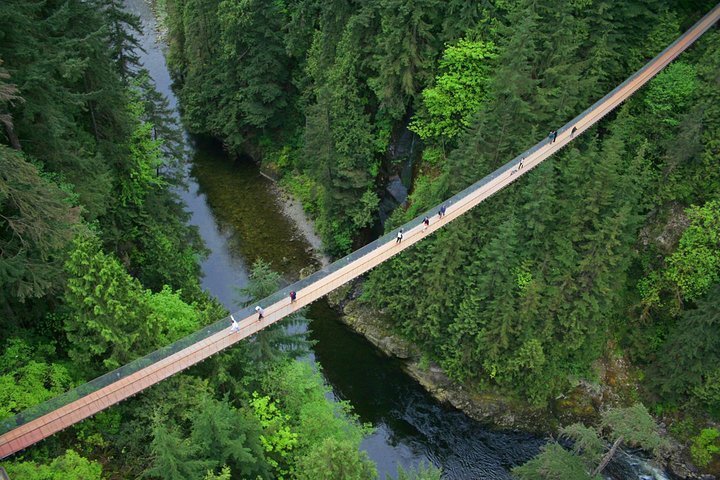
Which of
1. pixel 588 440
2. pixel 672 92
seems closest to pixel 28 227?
pixel 588 440

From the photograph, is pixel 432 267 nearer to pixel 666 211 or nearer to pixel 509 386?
pixel 509 386

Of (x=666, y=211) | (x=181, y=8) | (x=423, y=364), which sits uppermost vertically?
(x=181, y=8)

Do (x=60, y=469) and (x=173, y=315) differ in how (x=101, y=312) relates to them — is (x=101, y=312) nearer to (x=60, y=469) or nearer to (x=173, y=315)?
(x=60, y=469)

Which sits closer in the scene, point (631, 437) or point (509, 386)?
point (631, 437)

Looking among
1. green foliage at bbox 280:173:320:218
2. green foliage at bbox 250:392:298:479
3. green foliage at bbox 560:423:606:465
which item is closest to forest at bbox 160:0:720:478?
green foliage at bbox 560:423:606:465

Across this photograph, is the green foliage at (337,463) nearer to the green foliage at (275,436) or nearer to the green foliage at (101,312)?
the green foliage at (275,436)

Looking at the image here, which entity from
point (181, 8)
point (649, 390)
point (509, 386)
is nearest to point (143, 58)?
point (181, 8)

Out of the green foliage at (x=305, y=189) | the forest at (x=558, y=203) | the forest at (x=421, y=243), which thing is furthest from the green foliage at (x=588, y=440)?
the green foliage at (x=305, y=189)
